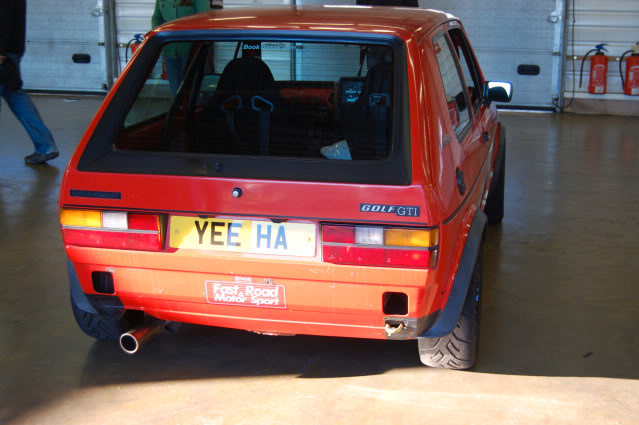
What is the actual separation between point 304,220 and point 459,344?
0.93 metres

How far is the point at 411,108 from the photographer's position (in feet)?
8.51

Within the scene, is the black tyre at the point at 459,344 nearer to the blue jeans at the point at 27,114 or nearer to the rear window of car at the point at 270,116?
the rear window of car at the point at 270,116

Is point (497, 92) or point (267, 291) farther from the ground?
point (497, 92)

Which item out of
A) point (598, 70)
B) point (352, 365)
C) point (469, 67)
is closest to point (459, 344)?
point (352, 365)

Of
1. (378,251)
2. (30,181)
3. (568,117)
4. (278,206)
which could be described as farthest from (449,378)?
(568,117)

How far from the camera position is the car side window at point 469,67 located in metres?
4.12

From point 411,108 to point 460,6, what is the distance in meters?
9.61

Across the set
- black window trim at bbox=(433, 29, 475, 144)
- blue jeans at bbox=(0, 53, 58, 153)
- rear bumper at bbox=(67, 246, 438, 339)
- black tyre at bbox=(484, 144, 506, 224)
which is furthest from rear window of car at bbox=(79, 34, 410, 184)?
blue jeans at bbox=(0, 53, 58, 153)

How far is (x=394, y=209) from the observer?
2.49 m

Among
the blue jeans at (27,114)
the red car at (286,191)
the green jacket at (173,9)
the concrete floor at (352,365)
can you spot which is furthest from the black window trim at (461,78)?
the green jacket at (173,9)

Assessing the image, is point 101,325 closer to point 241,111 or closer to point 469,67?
point 241,111

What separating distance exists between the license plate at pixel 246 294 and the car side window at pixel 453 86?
39.1 inches

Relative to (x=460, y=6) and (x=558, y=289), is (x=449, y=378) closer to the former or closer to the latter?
(x=558, y=289)

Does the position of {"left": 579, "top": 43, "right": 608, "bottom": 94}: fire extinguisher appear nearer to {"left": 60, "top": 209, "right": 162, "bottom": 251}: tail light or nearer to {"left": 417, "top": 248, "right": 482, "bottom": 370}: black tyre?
{"left": 417, "top": 248, "right": 482, "bottom": 370}: black tyre
